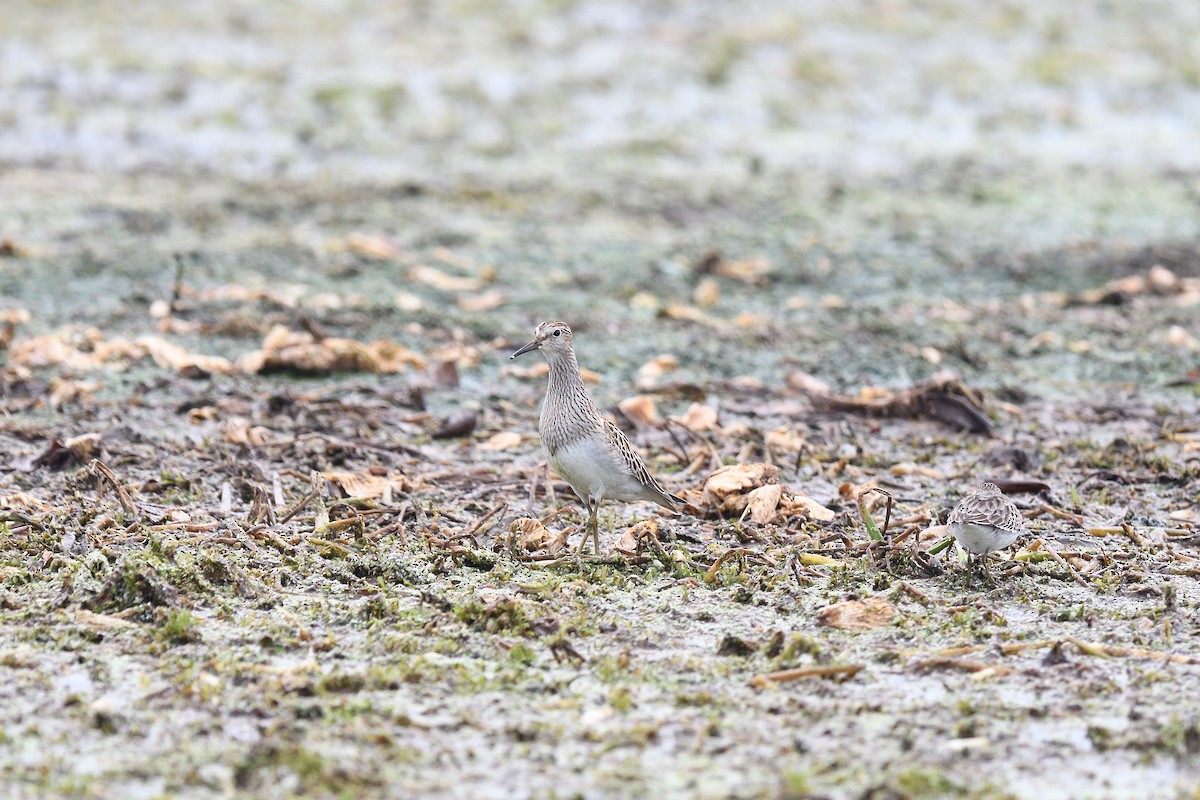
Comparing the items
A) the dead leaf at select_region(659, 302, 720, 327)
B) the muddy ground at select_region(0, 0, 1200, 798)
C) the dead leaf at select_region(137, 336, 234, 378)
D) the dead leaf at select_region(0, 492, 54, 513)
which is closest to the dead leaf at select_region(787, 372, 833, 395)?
the muddy ground at select_region(0, 0, 1200, 798)

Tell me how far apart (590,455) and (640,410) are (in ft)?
6.36

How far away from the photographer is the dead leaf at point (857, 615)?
4680mm

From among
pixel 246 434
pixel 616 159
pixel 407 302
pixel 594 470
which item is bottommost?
pixel 407 302

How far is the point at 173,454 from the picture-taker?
6438 mm

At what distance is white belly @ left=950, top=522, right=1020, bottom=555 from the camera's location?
4938mm

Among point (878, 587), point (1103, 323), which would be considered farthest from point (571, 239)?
point (878, 587)

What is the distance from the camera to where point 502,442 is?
6926 millimetres

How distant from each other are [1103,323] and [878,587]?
199 inches

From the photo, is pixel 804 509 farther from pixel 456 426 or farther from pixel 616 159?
pixel 616 159

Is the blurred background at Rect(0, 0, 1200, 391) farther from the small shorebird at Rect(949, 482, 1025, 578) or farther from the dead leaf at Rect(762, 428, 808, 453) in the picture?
the small shorebird at Rect(949, 482, 1025, 578)

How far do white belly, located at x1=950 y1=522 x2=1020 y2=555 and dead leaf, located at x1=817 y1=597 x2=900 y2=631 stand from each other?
412 mm

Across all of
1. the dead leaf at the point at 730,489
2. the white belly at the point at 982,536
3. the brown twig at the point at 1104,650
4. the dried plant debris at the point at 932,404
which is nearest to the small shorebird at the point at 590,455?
the dead leaf at the point at 730,489

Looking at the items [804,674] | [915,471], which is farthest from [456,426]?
[804,674]

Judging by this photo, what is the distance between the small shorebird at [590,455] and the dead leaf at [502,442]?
1329 millimetres
